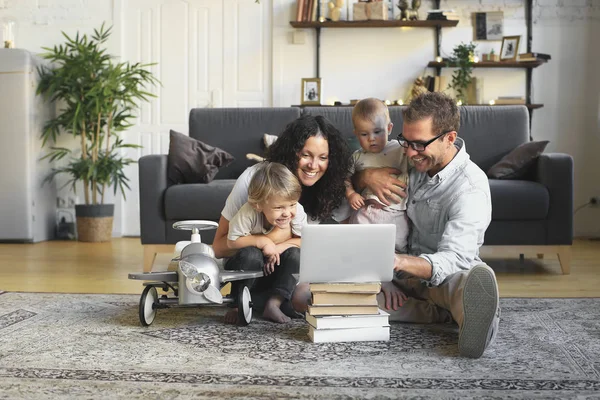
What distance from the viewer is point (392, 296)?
2.83 meters

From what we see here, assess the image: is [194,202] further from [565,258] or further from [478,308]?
[478,308]

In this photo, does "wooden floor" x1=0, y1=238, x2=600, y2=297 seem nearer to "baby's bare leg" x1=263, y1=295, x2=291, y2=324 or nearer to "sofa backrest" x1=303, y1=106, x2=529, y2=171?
"sofa backrest" x1=303, y1=106, x2=529, y2=171

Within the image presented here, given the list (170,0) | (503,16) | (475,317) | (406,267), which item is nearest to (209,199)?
(406,267)

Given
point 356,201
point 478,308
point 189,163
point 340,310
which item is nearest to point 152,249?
point 189,163

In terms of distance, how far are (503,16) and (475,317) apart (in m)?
4.46

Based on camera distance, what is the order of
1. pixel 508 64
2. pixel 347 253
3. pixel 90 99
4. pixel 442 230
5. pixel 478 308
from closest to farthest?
pixel 478 308, pixel 347 253, pixel 442 230, pixel 90 99, pixel 508 64

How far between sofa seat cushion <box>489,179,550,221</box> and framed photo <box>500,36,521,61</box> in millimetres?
2181

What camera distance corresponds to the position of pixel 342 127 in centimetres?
470

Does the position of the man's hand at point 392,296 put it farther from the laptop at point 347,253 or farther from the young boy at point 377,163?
the laptop at point 347,253

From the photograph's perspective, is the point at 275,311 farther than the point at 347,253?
Yes

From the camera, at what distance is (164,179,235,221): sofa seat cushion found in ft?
13.9

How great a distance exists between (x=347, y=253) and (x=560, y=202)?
2134mm

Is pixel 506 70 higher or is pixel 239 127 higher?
pixel 506 70

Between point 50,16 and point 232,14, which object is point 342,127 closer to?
point 232,14
